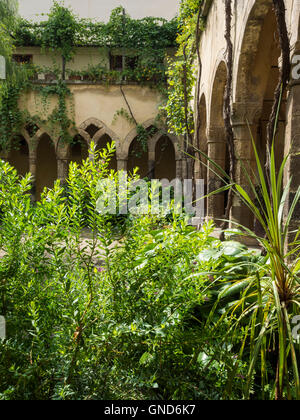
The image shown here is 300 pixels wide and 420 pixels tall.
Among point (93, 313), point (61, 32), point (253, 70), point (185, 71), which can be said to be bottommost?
point (93, 313)

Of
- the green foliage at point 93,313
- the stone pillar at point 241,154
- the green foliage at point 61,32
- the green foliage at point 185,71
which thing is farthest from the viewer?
the green foliage at point 61,32

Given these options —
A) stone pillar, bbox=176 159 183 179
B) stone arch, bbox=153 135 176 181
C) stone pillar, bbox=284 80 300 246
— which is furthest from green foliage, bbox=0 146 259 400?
stone arch, bbox=153 135 176 181

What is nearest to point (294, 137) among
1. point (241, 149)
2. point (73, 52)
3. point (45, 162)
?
point (241, 149)

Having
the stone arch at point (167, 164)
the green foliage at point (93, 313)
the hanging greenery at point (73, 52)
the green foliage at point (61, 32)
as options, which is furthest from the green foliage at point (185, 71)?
the green foliage at point (93, 313)

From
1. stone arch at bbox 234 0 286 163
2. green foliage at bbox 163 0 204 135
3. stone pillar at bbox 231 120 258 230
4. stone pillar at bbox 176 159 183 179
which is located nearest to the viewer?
stone arch at bbox 234 0 286 163

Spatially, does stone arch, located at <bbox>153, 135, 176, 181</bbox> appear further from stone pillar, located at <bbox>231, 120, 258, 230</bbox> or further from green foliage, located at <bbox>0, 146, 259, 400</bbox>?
green foliage, located at <bbox>0, 146, 259, 400</bbox>

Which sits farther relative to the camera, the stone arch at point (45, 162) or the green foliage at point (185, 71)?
the stone arch at point (45, 162)

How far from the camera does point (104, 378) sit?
893 mm

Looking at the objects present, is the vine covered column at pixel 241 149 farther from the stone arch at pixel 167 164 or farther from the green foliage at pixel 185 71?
the stone arch at pixel 167 164

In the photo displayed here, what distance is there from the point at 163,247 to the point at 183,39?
23.8 feet

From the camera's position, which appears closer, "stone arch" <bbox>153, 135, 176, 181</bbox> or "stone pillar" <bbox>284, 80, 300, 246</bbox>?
"stone pillar" <bbox>284, 80, 300, 246</bbox>

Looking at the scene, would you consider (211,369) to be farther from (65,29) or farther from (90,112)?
(65,29)

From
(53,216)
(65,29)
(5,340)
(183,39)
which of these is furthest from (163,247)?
(65,29)

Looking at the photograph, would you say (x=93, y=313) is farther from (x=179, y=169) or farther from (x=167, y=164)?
(x=167, y=164)
